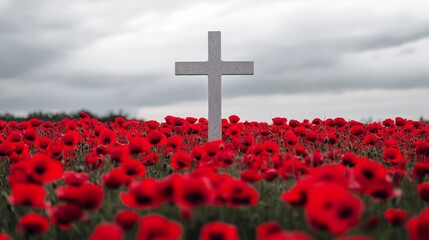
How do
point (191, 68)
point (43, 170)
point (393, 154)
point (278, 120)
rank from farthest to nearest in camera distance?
point (191, 68), point (278, 120), point (393, 154), point (43, 170)

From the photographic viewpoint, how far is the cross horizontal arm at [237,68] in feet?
29.5

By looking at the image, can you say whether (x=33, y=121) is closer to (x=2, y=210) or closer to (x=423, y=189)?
(x=2, y=210)

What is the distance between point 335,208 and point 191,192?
0.57 meters

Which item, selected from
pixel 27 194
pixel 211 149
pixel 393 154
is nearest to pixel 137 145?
pixel 211 149

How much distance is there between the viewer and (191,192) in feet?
7.36

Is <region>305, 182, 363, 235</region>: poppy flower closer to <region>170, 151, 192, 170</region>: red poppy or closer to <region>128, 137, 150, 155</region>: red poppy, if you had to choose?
<region>170, 151, 192, 170</region>: red poppy

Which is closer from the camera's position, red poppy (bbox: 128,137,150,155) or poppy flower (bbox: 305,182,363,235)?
poppy flower (bbox: 305,182,363,235)

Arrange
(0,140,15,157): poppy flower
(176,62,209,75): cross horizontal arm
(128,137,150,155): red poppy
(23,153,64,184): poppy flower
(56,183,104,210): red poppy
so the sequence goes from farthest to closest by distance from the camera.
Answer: (176,62,209,75): cross horizontal arm < (0,140,15,157): poppy flower < (128,137,150,155): red poppy < (23,153,64,184): poppy flower < (56,183,104,210): red poppy

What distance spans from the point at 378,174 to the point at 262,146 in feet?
6.95

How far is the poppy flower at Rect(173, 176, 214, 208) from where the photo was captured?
2.23 meters

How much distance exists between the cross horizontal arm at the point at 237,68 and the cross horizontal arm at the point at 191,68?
0.94 ft

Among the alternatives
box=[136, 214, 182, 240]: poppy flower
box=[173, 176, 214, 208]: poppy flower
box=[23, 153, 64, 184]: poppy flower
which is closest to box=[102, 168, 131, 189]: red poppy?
box=[23, 153, 64, 184]: poppy flower

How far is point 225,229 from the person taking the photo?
207cm

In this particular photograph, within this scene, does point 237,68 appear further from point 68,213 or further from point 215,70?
point 68,213
